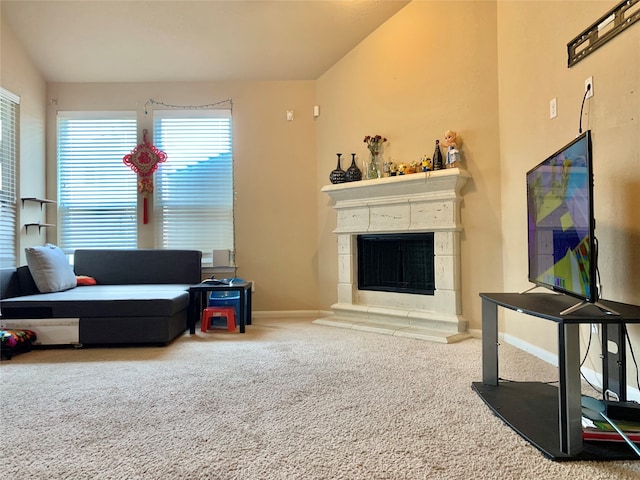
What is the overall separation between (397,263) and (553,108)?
1905mm

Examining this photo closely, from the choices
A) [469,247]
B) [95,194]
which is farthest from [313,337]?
[95,194]

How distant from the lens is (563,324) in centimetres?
136

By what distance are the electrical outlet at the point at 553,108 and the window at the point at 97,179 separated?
4.10m

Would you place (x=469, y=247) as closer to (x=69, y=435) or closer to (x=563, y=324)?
(x=563, y=324)

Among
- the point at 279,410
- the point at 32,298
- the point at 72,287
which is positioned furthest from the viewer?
the point at 72,287

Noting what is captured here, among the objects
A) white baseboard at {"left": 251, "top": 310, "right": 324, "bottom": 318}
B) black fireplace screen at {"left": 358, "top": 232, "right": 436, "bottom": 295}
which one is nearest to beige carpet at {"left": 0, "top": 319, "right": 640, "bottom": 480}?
black fireplace screen at {"left": 358, "top": 232, "right": 436, "bottom": 295}

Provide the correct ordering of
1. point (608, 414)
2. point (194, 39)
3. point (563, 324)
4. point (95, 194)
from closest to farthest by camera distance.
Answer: point (563, 324)
point (608, 414)
point (194, 39)
point (95, 194)

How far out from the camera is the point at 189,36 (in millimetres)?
4008

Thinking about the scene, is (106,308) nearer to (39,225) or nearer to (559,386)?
(39,225)

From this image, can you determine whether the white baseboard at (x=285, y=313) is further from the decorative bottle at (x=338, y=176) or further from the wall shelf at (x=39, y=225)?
the wall shelf at (x=39, y=225)

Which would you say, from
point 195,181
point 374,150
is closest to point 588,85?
point 374,150

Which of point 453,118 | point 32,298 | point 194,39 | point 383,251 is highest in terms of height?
point 194,39

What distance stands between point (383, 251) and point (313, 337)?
3.93 ft

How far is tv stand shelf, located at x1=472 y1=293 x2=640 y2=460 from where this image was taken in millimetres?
1381
